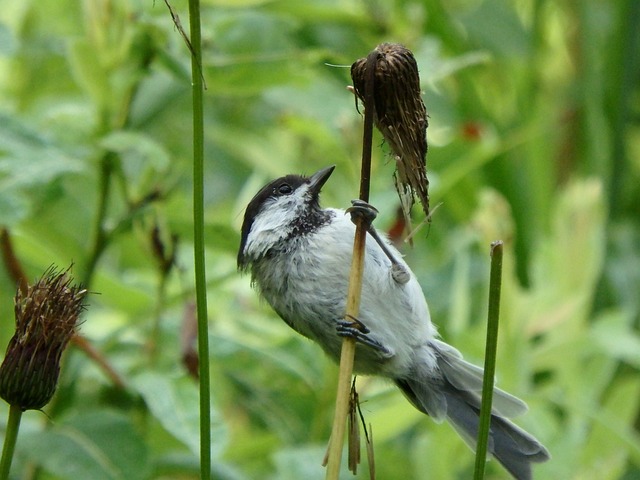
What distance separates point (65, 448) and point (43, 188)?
21.4 inches

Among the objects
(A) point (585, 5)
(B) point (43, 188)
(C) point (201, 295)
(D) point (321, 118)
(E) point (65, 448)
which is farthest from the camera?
(A) point (585, 5)

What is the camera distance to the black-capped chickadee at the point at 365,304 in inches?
73.7

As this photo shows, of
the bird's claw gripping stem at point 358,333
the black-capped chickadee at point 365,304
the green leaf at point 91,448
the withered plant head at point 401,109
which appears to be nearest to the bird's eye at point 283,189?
the black-capped chickadee at point 365,304

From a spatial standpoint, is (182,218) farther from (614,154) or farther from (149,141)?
(614,154)

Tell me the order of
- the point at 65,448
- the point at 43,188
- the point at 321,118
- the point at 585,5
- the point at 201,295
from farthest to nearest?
the point at 585,5 < the point at 321,118 < the point at 43,188 < the point at 65,448 < the point at 201,295

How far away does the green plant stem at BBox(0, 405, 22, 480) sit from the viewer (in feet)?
3.63

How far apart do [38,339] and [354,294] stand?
39 cm

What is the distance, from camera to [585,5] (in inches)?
146

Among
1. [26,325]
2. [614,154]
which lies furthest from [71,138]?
[614,154]

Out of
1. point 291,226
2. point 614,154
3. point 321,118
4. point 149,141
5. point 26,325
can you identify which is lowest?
point 26,325

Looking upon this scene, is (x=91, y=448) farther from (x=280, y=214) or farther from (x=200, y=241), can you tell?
(x=200, y=241)

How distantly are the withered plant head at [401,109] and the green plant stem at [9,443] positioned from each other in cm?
52

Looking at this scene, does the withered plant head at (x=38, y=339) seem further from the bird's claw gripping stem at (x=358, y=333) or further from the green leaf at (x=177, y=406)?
the green leaf at (x=177, y=406)

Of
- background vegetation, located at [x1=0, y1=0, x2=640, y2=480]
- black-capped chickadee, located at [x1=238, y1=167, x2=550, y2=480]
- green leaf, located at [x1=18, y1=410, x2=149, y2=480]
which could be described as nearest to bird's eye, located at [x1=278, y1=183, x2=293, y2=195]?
black-capped chickadee, located at [x1=238, y1=167, x2=550, y2=480]
